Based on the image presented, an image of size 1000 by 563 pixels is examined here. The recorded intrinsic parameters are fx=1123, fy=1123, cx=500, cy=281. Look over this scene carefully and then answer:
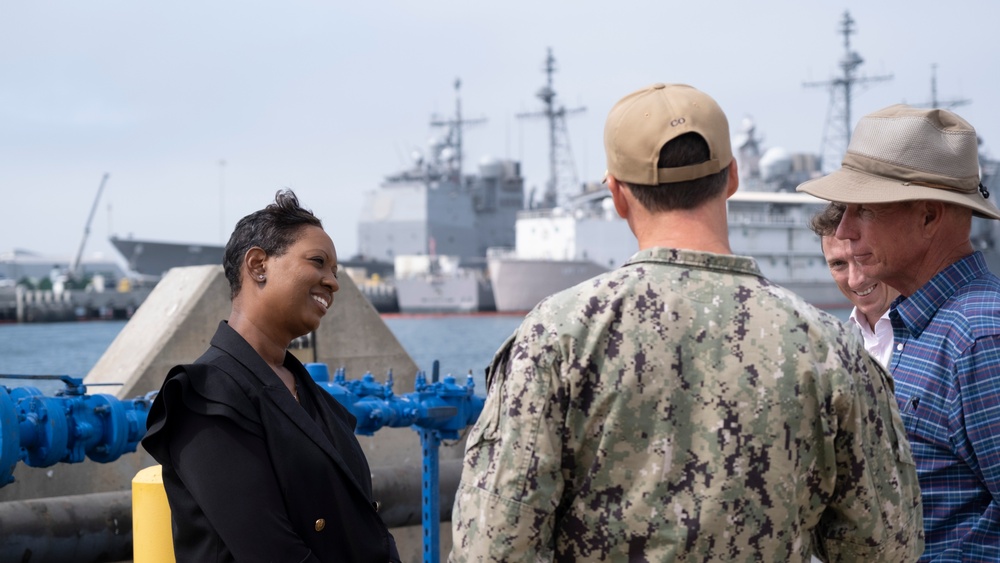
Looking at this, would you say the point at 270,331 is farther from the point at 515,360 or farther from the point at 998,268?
the point at 998,268

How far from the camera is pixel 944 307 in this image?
2.52 m

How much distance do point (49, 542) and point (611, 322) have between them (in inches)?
142

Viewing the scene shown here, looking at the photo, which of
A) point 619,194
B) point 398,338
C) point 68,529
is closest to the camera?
point 619,194

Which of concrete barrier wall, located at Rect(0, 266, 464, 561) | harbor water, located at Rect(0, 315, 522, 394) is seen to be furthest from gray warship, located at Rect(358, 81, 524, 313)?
concrete barrier wall, located at Rect(0, 266, 464, 561)

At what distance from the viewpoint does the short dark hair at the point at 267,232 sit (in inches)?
108

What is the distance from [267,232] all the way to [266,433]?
0.54 m

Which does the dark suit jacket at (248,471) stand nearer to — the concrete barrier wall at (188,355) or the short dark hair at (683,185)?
the short dark hair at (683,185)

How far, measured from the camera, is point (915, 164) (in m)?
2.54

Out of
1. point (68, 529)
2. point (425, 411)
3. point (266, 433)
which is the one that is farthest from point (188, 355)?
point (266, 433)

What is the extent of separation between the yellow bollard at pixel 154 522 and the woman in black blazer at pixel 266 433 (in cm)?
31

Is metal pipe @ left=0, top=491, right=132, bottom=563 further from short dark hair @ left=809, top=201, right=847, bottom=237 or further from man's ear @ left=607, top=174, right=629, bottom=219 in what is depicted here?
man's ear @ left=607, top=174, right=629, bottom=219

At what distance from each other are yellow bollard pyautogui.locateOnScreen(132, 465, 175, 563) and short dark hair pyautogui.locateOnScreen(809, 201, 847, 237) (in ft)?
6.91

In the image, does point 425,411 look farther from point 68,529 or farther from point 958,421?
point 958,421

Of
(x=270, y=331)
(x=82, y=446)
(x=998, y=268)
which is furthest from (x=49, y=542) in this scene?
(x=998, y=268)
